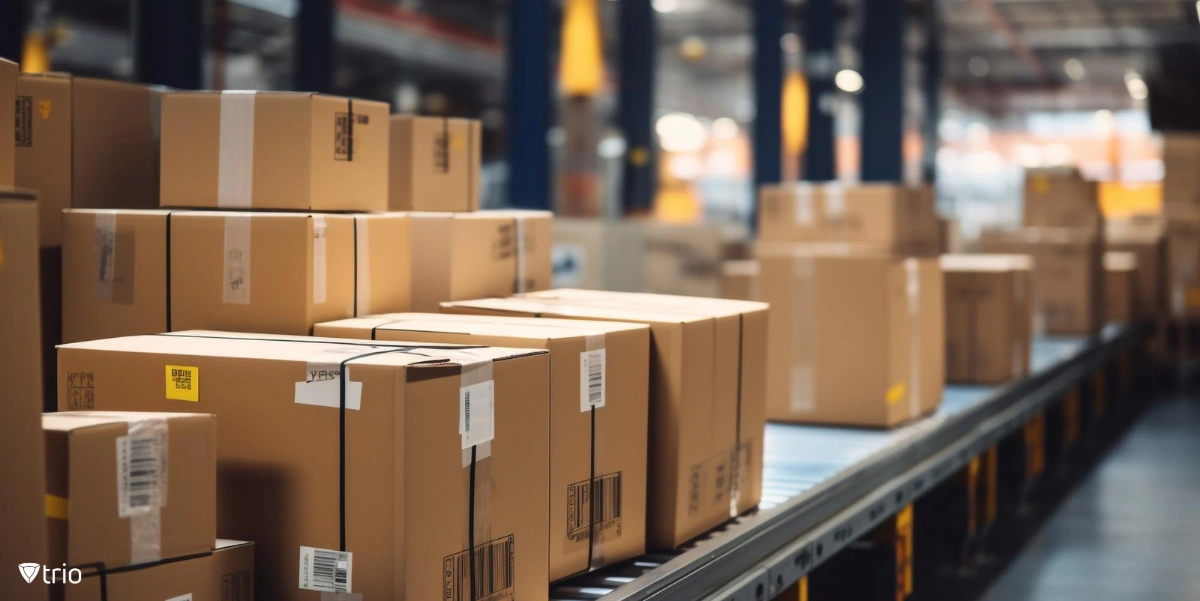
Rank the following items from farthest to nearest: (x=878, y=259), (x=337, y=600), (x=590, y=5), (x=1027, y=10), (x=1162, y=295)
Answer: (x=1027, y=10) < (x=1162, y=295) < (x=590, y=5) < (x=878, y=259) < (x=337, y=600)

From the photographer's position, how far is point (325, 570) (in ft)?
5.62

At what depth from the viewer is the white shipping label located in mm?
1748

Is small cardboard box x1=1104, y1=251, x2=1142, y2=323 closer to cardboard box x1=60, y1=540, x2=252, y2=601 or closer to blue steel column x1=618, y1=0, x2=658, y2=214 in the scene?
blue steel column x1=618, y1=0, x2=658, y2=214

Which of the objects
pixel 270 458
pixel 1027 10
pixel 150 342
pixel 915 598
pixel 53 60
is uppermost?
pixel 1027 10

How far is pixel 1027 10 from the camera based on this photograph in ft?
54.6

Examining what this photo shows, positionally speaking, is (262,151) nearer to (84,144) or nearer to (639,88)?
(84,144)

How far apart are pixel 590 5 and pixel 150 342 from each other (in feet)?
24.4

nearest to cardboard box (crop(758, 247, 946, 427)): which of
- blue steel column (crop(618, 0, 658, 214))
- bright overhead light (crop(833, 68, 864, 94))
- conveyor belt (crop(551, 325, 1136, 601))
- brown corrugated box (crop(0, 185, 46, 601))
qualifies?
conveyor belt (crop(551, 325, 1136, 601))

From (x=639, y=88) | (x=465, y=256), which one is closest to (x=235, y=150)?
(x=465, y=256)

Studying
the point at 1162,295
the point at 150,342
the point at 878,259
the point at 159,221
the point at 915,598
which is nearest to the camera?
the point at 150,342

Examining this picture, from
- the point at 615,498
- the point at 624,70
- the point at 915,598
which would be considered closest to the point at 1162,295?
the point at 624,70

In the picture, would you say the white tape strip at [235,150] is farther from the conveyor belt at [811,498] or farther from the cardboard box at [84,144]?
the conveyor belt at [811,498]

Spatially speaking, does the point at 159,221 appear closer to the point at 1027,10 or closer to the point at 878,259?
the point at 878,259

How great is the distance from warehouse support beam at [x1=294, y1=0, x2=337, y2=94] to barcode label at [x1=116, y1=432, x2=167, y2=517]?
524 cm
